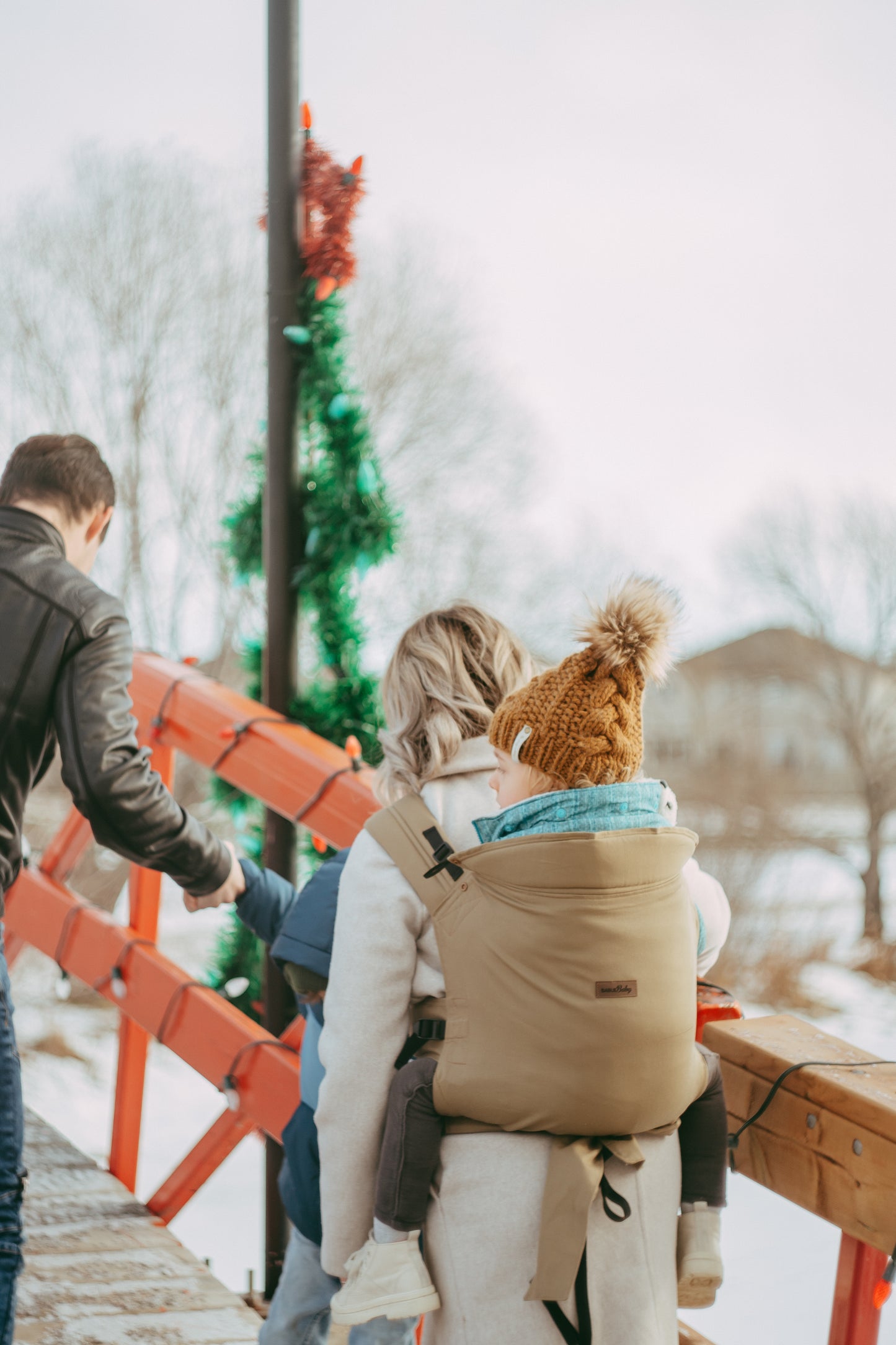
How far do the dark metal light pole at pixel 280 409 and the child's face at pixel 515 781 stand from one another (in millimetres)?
1573

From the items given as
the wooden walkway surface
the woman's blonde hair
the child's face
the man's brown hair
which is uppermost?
the man's brown hair

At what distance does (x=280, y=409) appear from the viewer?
2.92 meters

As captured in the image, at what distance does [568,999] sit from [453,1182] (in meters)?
0.30

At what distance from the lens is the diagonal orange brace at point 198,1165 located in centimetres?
266

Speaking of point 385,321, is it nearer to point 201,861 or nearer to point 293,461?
point 293,461

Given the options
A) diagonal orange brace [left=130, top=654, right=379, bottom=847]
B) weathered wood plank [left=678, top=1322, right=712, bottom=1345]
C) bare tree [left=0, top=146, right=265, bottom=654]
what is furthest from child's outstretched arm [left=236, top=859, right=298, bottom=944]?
bare tree [left=0, top=146, right=265, bottom=654]

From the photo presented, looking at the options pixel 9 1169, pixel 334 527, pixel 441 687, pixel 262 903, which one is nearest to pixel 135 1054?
pixel 262 903

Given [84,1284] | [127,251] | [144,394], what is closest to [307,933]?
[84,1284]

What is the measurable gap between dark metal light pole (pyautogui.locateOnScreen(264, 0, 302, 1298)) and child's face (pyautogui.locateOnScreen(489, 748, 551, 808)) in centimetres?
157

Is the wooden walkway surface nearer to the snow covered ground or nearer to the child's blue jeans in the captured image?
the child's blue jeans

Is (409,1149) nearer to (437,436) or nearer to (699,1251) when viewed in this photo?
(699,1251)

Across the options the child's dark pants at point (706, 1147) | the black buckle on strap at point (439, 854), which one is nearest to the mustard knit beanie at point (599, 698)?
the black buckle on strap at point (439, 854)

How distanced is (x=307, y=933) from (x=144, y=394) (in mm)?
11525

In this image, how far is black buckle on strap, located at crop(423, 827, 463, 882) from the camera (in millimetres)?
1378
